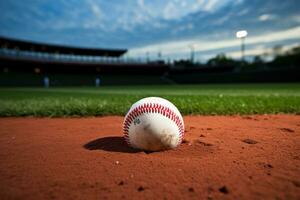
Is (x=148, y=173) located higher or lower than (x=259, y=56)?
lower

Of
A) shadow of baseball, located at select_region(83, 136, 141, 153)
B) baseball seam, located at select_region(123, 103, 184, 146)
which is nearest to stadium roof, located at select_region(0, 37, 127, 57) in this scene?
shadow of baseball, located at select_region(83, 136, 141, 153)

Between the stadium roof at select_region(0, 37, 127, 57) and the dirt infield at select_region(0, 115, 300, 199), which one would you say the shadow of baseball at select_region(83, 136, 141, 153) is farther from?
the stadium roof at select_region(0, 37, 127, 57)

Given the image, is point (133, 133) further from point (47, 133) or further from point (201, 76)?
point (201, 76)

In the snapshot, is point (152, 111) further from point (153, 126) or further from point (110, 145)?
point (110, 145)

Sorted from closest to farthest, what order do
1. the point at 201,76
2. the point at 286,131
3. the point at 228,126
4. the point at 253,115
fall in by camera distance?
1. the point at 286,131
2. the point at 228,126
3. the point at 253,115
4. the point at 201,76

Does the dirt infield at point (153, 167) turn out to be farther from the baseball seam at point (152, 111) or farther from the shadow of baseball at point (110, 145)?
the baseball seam at point (152, 111)

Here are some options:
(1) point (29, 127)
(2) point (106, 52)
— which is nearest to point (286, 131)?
(1) point (29, 127)

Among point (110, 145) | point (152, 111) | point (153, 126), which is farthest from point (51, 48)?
point (153, 126)
